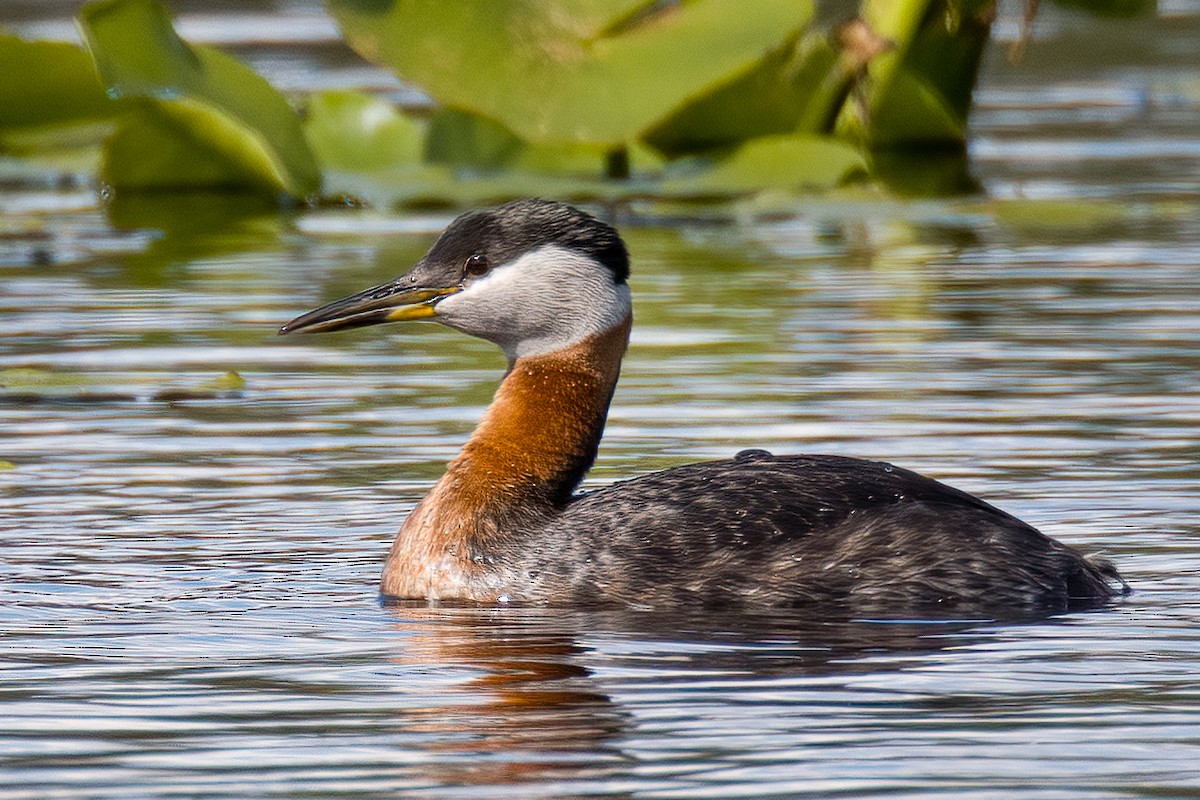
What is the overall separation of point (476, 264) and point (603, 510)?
3.17ft

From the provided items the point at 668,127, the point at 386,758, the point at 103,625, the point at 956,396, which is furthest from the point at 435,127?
the point at 386,758

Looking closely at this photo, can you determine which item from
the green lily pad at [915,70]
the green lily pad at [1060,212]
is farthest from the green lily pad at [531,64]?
the green lily pad at [1060,212]

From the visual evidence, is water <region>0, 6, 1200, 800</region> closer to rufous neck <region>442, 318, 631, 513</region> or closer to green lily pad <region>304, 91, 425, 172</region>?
rufous neck <region>442, 318, 631, 513</region>

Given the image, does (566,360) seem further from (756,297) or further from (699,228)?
(699,228)

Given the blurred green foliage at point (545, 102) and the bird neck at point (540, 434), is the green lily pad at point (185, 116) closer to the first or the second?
the blurred green foliage at point (545, 102)

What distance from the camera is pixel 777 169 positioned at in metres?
17.2

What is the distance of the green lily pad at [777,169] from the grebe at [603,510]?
27.8ft

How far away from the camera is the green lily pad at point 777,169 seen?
16.9 metres

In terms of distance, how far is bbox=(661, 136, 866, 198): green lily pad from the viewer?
55.3 ft

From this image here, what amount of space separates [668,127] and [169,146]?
3546 millimetres

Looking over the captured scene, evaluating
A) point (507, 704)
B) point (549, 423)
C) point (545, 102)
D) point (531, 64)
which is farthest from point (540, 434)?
point (531, 64)

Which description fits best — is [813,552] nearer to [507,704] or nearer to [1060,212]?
[507,704]

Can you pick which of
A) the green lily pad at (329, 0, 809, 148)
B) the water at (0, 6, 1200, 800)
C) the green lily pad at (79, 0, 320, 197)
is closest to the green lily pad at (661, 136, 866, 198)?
the water at (0, 6, 1200, 800)

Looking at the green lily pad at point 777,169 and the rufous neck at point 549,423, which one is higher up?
the rufous neck at point 549,423
